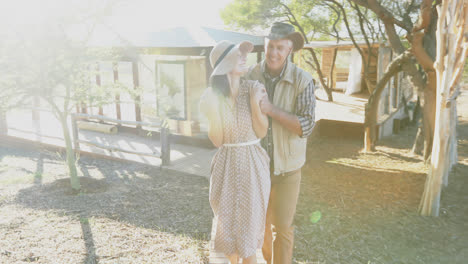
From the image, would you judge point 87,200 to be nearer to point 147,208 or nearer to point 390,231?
point 147,208

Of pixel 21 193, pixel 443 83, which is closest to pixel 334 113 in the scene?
pixel 443 83

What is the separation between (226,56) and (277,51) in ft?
1.69

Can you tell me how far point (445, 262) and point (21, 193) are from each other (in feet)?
20.7

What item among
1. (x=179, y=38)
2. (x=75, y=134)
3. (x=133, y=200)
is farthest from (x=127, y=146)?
(x=133, y=200)

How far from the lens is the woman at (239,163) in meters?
2.47

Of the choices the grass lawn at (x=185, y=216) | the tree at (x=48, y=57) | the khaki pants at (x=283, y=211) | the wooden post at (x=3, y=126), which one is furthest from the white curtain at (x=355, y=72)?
the khaki pants at (x=283, y=211)

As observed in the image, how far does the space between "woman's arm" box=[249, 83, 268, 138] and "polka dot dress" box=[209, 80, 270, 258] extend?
4cm

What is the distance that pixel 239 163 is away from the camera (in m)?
2.54

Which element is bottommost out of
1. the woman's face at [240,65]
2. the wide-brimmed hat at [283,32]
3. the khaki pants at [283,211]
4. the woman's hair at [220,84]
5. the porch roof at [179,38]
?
the khaki pants at [283,211]

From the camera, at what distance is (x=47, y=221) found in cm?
482

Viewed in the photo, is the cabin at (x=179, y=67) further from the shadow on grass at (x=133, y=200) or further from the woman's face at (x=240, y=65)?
the woman's face at (x=240, y=65)

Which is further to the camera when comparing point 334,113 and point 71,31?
point 334,113

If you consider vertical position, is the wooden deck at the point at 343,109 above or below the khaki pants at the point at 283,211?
below

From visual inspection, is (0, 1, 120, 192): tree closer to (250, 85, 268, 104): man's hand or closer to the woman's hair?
the woman's hair
